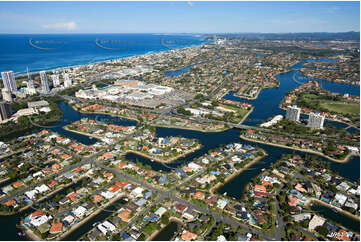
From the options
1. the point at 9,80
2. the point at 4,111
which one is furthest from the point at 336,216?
the point at 9,80

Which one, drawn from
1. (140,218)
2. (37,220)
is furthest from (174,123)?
(37,220)

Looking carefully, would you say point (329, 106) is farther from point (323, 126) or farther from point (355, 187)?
point (355, 187)

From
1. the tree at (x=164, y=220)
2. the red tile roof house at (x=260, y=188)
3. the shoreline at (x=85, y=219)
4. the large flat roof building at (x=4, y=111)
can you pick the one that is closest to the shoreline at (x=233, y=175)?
the red tile roof house at (x=260, y=188)

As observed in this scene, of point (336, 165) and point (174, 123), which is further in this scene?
point (174, 123)

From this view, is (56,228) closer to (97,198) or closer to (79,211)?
(79,211)

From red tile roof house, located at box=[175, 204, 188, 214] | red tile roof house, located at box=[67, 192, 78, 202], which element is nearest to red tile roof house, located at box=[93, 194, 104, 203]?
red tile roof house, located at box=[67, 192, 78, 202]

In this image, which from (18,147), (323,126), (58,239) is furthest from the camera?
(323,126)

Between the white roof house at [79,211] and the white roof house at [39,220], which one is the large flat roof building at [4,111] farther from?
the white roof house at [79,211]

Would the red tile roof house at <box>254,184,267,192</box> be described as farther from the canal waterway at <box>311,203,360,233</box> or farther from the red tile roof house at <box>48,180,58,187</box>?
the red tile roof house at <box>48,180,58,187</box>
